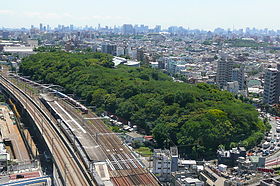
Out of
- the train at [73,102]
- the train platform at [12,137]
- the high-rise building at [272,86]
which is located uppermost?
the high-rise building at [272,86]

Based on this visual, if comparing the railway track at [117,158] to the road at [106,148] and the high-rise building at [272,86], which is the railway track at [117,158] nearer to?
the road at [106,148]

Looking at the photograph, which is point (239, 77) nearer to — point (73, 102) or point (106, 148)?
point (73, 102)

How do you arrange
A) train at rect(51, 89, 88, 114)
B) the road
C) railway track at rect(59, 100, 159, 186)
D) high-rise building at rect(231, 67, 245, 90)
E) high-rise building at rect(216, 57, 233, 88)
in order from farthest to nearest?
high-rise building at rect(216, 57, 233, 88), high-rise building at rect(231, 67, 245, 90), train at rect(51, 89, 88, 114), the road, railway track at rect(59, 100, 159, 186)

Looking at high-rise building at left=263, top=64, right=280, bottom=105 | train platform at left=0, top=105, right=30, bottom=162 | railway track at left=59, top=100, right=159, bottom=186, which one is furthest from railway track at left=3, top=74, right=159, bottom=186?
high-rise building at left=263, top=64, right=280, bottom=105

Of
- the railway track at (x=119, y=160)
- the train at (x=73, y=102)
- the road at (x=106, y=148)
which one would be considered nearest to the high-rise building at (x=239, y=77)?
the train at (x=73, y=102)

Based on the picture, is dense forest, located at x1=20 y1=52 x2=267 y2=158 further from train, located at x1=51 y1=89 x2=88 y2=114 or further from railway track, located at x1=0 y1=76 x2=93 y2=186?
railway track, located at x1=0 y1=76 x2=93 y2=186

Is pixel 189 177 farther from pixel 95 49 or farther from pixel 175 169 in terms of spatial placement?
pixel 95 49
